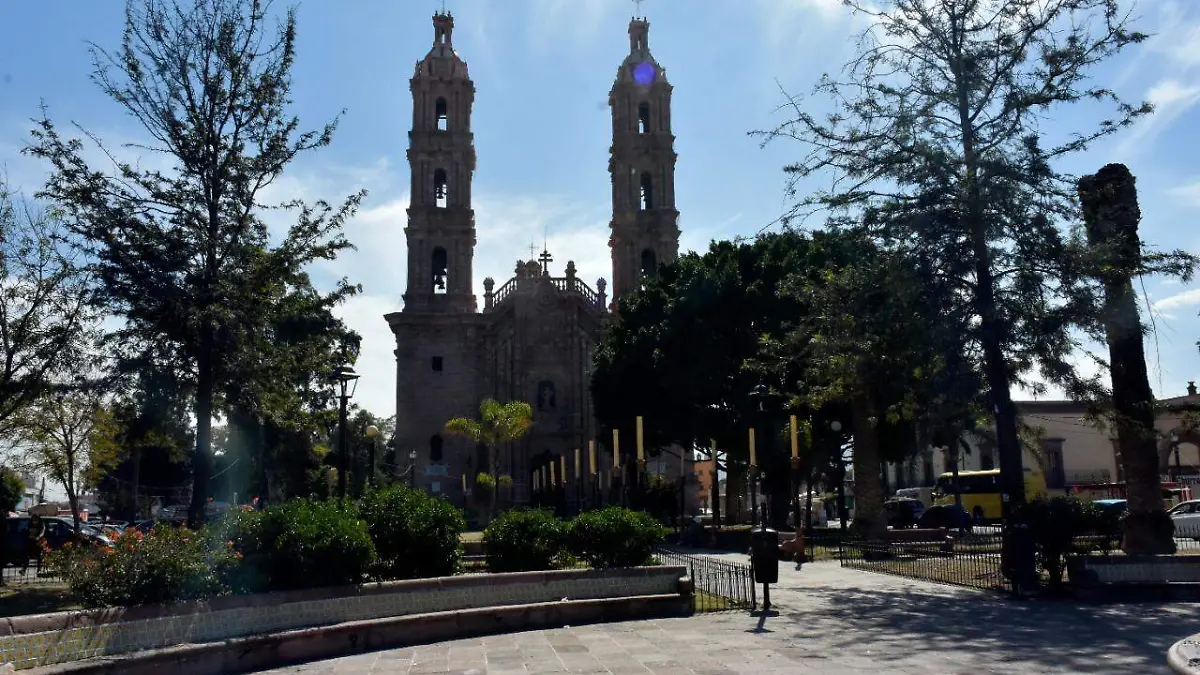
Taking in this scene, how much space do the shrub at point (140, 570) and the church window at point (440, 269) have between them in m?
42.3

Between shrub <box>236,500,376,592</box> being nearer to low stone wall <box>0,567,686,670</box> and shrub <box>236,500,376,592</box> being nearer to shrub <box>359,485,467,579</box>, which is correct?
low stone wall <box>0,567,686,670</box>

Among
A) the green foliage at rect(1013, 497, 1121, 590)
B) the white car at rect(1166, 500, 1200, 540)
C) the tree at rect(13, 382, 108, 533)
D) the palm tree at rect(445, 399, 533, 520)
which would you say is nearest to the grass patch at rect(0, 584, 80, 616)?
the tree at rect(13, 382, 108, 533)

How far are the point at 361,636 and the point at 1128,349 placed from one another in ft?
46.4

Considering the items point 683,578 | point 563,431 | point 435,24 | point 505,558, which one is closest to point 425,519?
point 505,558

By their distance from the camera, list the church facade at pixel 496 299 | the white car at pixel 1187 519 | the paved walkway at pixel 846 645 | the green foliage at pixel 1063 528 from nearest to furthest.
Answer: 1. the paved walkway at pixel 846 645
2. the green foliage at pixel 1063 528
3. the white car at pixel 1187 519
4. the church facade at pixel 496 299

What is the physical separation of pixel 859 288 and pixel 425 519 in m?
8.81

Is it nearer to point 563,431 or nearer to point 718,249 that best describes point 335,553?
point 718,249

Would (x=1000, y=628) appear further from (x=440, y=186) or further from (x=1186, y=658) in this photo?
(x=440, y=186)

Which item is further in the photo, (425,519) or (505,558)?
(505,558)

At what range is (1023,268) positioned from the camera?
51.1ft

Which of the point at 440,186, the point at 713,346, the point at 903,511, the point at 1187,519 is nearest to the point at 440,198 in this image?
the point at 440,186

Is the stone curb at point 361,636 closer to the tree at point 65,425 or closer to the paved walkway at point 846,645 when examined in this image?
the paved walkway at point 846,645

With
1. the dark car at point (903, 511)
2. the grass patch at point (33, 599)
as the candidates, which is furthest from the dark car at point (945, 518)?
the grass patch at point (33, 599)

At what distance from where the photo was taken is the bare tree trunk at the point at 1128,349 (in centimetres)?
1570
